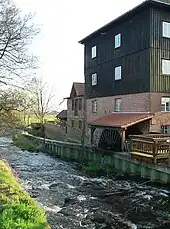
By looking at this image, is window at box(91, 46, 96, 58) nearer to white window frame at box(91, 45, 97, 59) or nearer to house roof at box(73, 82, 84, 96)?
white window frame at box(91, 45, 97, 59)

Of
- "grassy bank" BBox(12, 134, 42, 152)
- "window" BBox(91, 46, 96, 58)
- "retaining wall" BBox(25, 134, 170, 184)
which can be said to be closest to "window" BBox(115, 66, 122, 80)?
"window" BBox(91, 46, 96, 58)

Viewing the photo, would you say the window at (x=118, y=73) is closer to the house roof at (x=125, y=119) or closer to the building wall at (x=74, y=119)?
the house roof at (x=125, y=119)

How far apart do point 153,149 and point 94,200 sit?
488 cm

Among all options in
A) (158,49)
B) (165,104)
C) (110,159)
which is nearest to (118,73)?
(158,49)

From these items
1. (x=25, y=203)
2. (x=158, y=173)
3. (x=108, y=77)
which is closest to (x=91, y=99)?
(x=108, y=77)

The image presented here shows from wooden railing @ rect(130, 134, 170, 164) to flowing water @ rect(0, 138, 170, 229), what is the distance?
1611mm

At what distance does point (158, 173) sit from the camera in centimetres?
1716

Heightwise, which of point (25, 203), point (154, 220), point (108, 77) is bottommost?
point (154, 220)

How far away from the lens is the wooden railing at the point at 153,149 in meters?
17.2

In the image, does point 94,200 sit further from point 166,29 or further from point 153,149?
point 166,29

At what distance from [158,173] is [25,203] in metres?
9.77

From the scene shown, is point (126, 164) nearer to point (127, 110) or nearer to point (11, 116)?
point (127, 110)

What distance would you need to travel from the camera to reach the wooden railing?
17.2 meters

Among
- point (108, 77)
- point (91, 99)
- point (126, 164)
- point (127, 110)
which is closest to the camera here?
point (126, 164)
